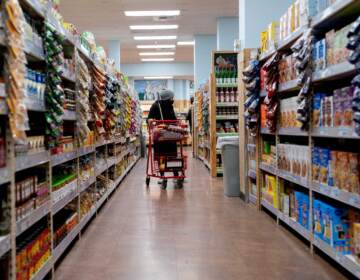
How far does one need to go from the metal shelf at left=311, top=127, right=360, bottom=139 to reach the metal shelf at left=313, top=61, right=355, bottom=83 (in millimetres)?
390

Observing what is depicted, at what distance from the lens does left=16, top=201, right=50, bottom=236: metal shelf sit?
2521mm

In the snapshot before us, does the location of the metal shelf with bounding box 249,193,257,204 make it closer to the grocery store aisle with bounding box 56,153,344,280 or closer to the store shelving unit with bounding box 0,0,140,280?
the grocery store aisle with bounding box 56,153,344,280

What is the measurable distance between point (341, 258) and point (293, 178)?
4.07 feet

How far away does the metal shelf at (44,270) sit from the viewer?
2.82m

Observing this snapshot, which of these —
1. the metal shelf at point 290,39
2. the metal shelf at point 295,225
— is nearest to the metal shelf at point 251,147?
the metal shelf at point 295,225

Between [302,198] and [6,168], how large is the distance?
2.74m

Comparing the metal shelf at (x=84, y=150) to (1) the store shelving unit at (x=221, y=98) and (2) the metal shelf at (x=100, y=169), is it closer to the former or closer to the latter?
(2) the metal shelf at (x=100, y=169)

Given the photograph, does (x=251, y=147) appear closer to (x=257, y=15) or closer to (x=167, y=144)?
(x=257, y=15)

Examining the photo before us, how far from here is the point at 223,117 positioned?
926 cm

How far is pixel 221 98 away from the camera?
9180mm

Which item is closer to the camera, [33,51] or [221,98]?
[33,51]

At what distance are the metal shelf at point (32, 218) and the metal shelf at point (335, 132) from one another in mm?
2154

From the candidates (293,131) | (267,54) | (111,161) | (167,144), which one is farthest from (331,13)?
(167,144)

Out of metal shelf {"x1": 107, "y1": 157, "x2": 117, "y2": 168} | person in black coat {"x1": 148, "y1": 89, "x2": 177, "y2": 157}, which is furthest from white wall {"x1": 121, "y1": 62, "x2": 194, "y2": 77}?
metal shelf {"x1": 107, "y1": 157, "x2": 117, "y2": 168}
